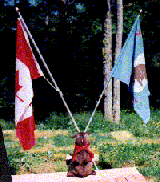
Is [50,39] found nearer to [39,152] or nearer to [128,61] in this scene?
[39,152]

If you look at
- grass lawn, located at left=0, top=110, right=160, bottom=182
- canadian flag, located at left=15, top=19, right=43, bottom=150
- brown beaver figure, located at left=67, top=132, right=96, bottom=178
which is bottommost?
grass lawn, located at left=0, top=110, right=160, bottom=182

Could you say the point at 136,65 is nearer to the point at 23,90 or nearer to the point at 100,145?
the point at 23,90

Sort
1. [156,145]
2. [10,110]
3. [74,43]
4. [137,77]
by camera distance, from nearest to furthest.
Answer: [137,77], [156,145], [10,110], [74,43]

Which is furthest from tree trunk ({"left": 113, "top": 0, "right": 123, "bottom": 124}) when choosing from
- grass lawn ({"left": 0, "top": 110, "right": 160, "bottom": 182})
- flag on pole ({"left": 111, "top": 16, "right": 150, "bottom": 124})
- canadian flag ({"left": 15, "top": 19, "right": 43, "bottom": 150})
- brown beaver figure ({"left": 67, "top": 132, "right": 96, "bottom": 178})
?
canadian flag ({"left": 15, "top": 19, "right": 43, "bottom": 150})

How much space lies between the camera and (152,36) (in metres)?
14.6

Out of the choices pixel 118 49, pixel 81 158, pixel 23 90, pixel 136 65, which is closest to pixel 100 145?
pixel 81 158

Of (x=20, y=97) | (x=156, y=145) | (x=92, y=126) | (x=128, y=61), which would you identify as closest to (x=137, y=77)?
(x=128, y=61)

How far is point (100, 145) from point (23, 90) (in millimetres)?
3600

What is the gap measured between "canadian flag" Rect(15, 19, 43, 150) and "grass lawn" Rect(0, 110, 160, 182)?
1.73m

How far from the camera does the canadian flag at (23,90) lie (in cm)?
468

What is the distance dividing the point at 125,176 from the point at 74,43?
11654mm

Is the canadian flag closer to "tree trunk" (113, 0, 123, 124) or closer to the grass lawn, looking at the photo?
the grass lawn

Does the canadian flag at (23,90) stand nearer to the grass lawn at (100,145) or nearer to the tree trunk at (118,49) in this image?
the grass lawn at (100,145)

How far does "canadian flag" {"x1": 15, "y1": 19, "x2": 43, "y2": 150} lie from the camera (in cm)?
468
